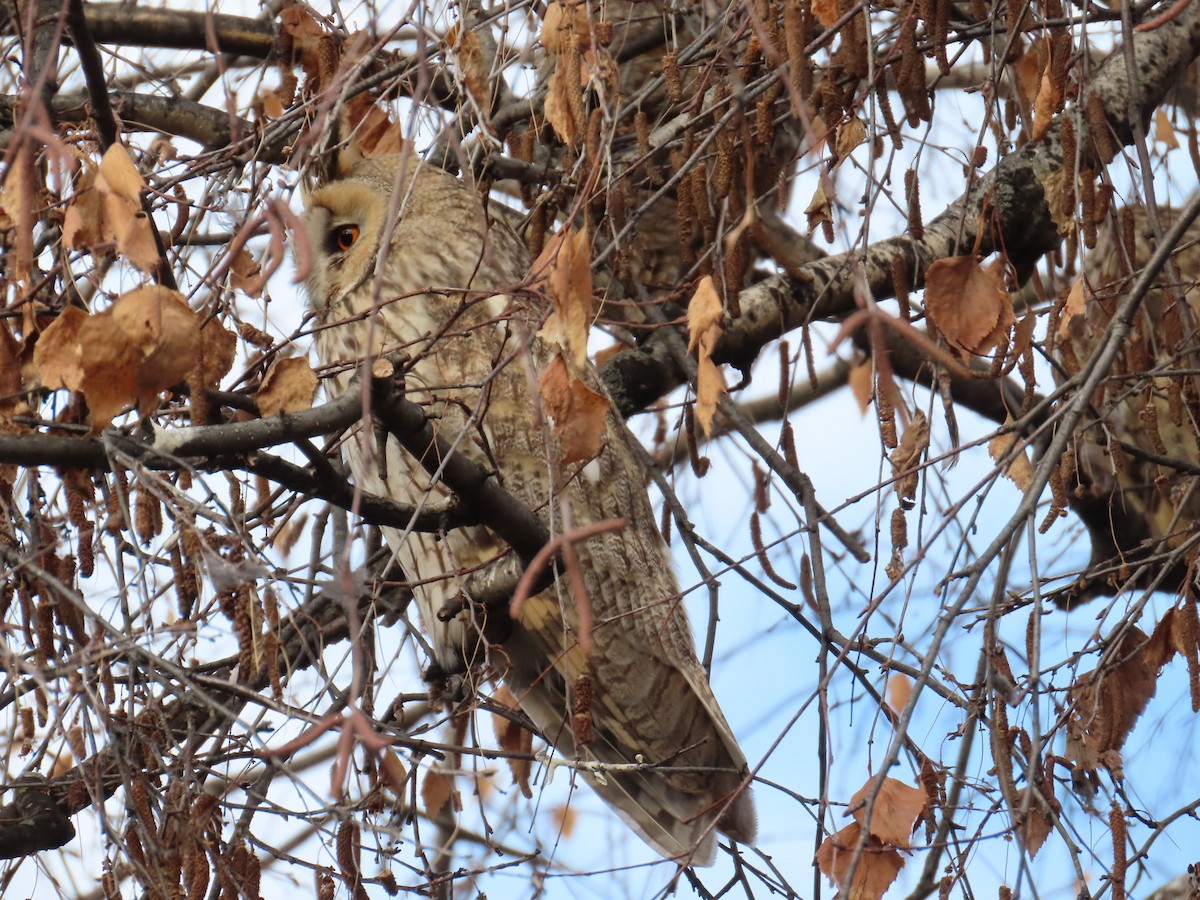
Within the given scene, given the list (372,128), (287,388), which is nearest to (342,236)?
(372,128)

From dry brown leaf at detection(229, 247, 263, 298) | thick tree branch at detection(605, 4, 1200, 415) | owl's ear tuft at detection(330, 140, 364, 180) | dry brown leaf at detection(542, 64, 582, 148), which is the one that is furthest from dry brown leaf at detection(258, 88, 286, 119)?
dry brown leaf at detection(542, 64, 582, 148)

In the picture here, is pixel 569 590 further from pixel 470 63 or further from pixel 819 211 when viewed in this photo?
pixel 470 63

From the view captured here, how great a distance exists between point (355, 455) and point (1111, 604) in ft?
5.31

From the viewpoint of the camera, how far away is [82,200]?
1.72 m

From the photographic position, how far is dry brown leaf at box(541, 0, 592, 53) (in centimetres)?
A: 191

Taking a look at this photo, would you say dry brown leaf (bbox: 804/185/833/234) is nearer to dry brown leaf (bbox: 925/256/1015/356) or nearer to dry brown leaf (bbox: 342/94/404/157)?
dry brown leaf (bbox: 925/256/1015/356)

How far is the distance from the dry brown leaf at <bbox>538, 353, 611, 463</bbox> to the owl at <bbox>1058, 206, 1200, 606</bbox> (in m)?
0.64

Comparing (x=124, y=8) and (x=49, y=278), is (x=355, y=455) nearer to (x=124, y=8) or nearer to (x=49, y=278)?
(x=49, y=278)

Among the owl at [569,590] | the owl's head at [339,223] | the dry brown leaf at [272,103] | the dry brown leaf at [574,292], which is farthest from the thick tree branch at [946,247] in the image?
the dry brown leaf at [574,292]

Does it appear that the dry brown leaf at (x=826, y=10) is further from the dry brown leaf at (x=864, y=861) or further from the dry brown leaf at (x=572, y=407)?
the dry brown leaf at (x=864, y=861)

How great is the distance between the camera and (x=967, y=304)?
1.94 metres

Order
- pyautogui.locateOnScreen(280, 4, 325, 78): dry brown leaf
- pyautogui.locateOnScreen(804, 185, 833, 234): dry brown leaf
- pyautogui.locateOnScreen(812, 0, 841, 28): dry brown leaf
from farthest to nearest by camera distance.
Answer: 1. pyautogui.locateOnScreen(280, 4, 325, 78): dry brown leaf
2. pyautogui.locateOnScreen(804, 185, 833, 234): dry brown leaf
3. pyautogui.locateOnScreen(812, 0, 841, 28): dry brown leaf

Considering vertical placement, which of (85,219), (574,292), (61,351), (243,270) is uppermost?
(243,270)

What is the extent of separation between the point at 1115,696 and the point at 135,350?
5.06 ft
